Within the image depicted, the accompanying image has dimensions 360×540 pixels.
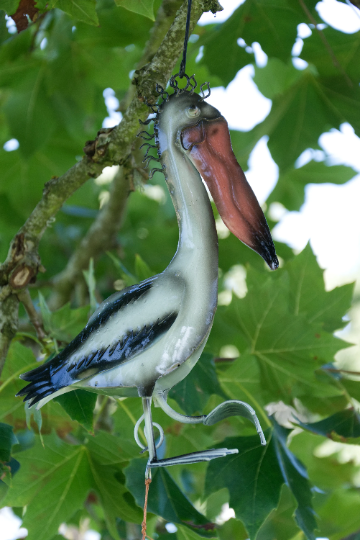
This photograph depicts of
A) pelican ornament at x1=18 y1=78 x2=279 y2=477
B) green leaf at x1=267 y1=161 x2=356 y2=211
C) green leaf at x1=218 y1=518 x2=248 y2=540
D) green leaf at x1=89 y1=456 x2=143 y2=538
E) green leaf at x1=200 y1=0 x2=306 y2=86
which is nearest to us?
pelican ornament at x1=18 y1=78 x2=279 y2=477

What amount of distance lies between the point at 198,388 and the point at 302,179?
0.69 m

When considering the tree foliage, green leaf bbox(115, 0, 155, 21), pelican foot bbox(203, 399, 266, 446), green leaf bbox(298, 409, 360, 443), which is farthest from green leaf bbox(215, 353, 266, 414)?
green leaf bbox(115, 0, 155, 21)

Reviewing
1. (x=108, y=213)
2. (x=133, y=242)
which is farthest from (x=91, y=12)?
(x=133, y=242)

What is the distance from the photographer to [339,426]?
63cm

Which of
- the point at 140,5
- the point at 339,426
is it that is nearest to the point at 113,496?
the point at 339,426

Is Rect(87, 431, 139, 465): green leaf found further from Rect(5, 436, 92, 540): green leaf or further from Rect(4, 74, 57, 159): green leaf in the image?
Rect(4, 74, 57, 159): green leaf

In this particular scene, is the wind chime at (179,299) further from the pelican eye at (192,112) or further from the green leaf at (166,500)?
the green leaf at (166,500)

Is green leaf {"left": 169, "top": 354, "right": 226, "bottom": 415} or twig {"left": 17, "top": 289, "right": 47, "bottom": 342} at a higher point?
twig {"left": 17, "top": 289, "right": 47, "bottom": 342}

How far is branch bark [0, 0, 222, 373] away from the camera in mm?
493

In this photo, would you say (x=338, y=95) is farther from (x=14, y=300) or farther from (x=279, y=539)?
(x=279, y=539)

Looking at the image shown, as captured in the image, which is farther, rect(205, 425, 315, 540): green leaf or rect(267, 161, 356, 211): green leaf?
rect(267, 161, 356, 211): green leaf

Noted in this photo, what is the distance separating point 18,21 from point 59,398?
383 millimetres

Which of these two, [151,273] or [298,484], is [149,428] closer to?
[298,484]

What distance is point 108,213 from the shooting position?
3.05 feet
